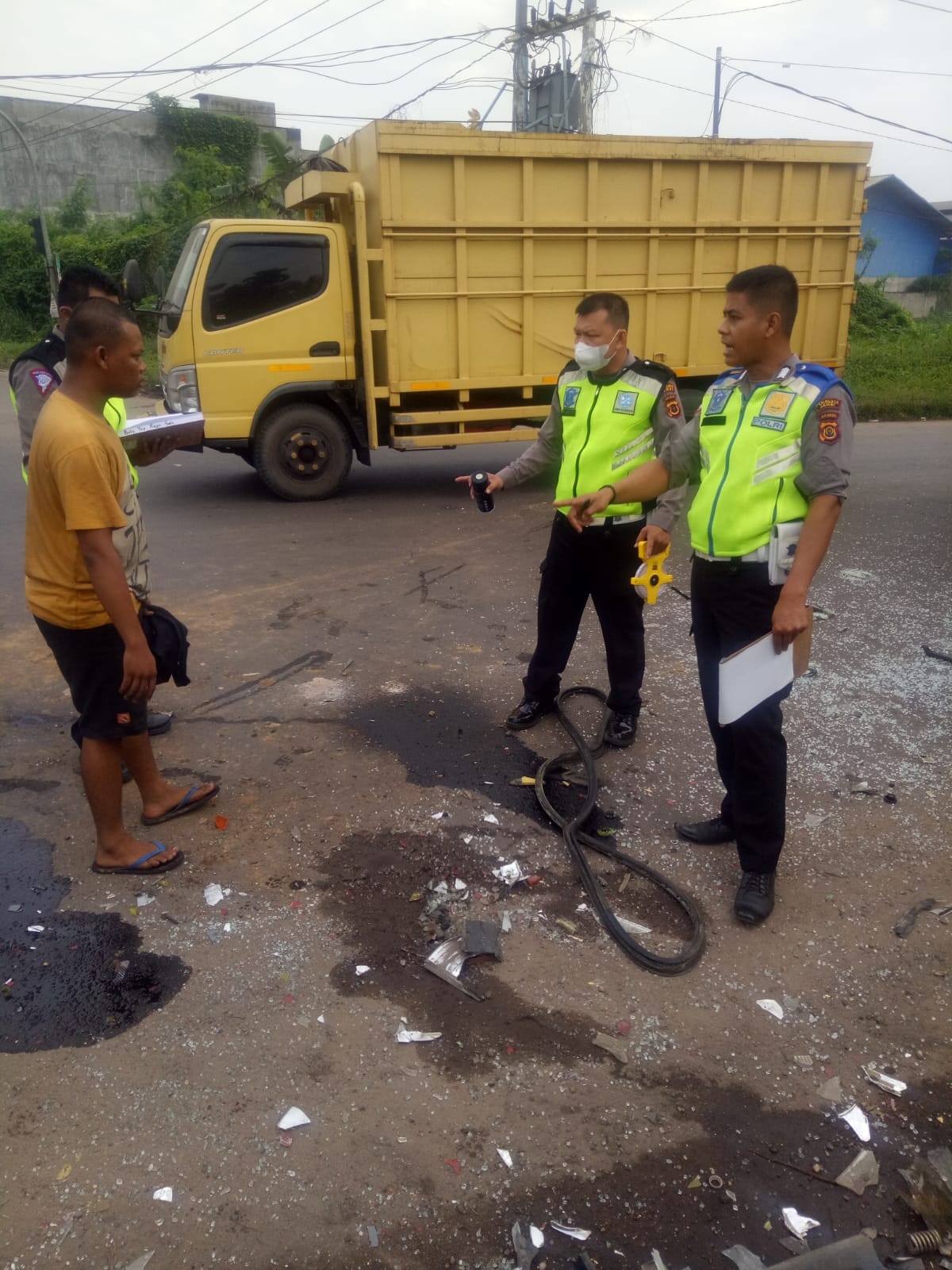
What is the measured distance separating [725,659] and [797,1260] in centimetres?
157

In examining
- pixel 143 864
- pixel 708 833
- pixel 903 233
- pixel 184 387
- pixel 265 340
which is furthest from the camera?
pixel 903 233

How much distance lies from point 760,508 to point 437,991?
67.3 inches

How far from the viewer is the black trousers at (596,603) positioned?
3.85 m

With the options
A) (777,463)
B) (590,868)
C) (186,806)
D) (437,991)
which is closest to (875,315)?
(777,463)

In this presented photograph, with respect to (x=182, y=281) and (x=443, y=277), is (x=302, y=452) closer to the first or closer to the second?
(x=182, y=281)

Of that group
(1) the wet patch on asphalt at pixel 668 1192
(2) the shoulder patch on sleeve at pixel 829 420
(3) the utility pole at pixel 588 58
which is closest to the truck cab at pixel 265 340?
(2) the shoulder patch on sleeve at pixel 829 420

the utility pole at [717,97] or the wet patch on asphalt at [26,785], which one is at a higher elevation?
the utility pole at [717,97]

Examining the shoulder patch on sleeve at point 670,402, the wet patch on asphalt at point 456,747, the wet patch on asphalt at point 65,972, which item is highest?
the shoulder patch on sleeve at point 670,402

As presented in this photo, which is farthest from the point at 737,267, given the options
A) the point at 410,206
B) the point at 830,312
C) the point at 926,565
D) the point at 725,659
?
the point at 725,659

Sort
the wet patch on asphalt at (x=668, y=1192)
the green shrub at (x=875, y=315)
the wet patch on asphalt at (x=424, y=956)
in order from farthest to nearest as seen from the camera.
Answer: the green shrub at (x=875, y=315)
the wet patch on asphalt at (x=424, y=956)
the wet patch on asphalt at (x=668, y=1192)

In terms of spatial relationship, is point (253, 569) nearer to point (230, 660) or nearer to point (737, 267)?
point (230, 660)

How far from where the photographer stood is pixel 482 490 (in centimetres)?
390

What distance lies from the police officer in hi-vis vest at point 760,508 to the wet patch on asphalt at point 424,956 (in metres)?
0.81

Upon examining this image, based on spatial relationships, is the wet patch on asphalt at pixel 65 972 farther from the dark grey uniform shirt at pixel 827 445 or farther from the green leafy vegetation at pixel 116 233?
the green leafy vegetation at pixel 116 233
